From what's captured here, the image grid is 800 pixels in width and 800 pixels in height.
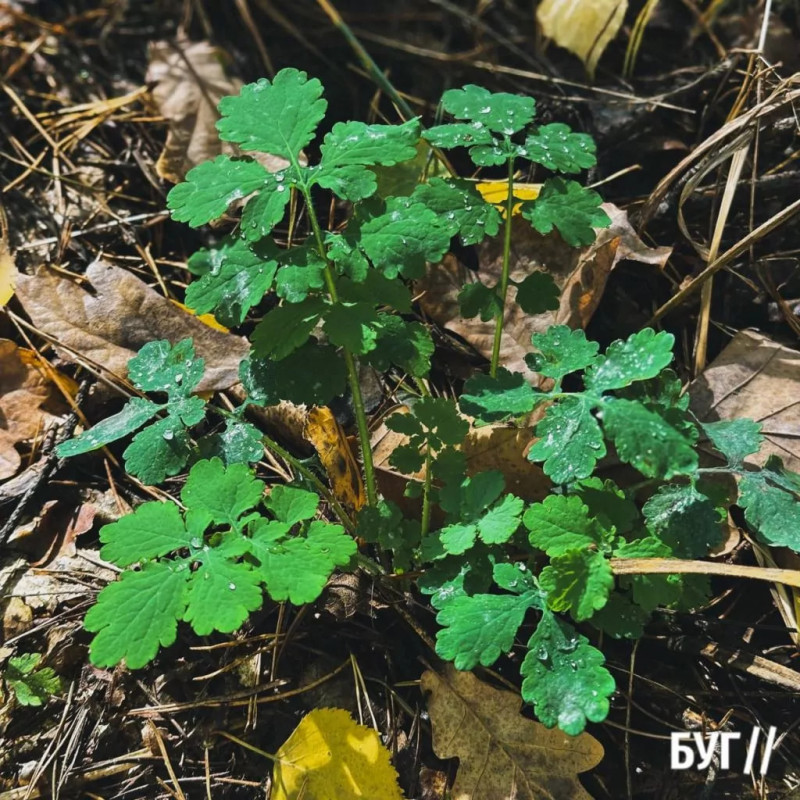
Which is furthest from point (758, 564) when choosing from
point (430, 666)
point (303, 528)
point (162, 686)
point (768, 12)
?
point (768, 12)

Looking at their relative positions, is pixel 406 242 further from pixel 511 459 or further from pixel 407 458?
pixel 511 459

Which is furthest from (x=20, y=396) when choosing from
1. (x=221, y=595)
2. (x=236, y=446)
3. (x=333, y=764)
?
(x=333, y=764)

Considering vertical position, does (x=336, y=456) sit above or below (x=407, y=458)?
below

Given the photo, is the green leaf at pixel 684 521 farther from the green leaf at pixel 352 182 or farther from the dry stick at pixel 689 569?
the green leaf at pixel 352 182

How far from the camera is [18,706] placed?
6.32 feet

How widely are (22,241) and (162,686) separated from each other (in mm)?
1677

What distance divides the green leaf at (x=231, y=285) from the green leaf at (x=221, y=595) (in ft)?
1.85

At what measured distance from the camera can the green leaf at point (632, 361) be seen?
163 cm

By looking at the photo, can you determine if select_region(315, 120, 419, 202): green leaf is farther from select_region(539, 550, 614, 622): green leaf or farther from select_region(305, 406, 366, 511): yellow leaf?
select_region(539, 550, 614, 622): green leaf

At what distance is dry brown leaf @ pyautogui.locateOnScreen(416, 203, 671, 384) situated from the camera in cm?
227

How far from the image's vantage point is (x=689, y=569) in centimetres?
164

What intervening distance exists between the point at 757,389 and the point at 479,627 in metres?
1.18

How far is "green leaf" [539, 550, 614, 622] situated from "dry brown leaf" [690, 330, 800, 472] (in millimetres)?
797

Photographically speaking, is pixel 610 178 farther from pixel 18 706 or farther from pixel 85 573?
pixel 18 706
